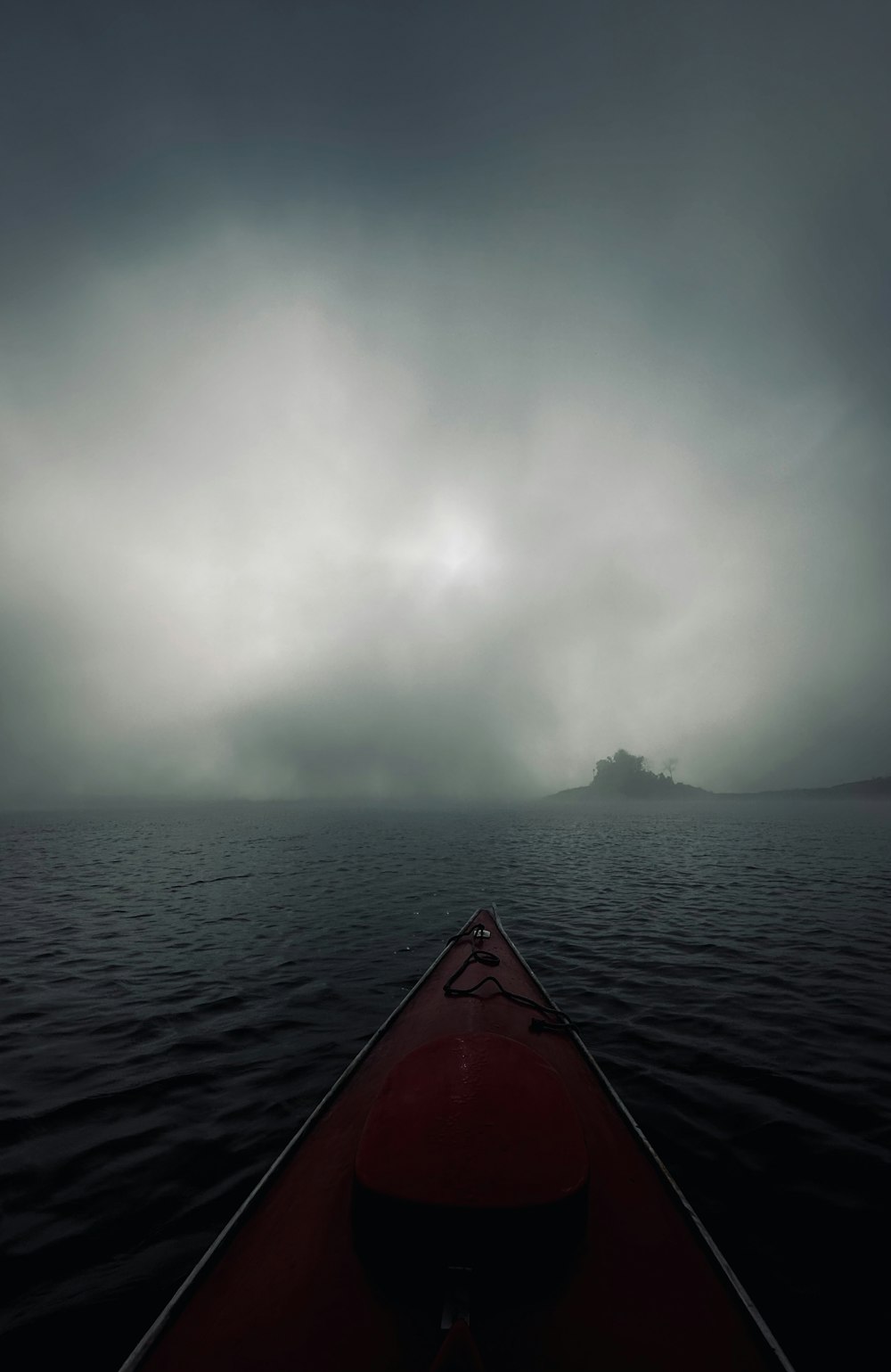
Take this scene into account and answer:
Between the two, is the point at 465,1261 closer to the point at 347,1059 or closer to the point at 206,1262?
the point at 206,1262

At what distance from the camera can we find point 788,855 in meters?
35.6

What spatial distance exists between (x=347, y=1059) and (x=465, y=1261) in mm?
6007

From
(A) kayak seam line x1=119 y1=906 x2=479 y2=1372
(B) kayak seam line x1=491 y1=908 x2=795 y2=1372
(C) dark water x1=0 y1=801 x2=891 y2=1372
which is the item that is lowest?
(C) dark water x1=0 y1=801 x2=891 y2=1372

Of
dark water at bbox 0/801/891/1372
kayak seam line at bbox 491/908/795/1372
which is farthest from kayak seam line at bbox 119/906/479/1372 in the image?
kayak seam line at bbox 491/908/795/1372

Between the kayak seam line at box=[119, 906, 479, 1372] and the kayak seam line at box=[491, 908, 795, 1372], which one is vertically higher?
the kayak seam line at box=[119, 906, 479, 1372]

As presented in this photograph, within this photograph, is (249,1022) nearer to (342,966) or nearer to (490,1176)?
(342,966)

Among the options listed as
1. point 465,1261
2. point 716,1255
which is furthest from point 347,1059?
point 716,1255

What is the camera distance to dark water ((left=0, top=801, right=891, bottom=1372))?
14.7ft

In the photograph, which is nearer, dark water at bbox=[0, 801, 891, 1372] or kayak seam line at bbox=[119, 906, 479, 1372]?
kayak seam line at bbox=[119, 906, 479, 1372]

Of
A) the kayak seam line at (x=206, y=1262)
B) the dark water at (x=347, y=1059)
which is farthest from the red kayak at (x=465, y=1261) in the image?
the dark water at (x=347, y=1059)

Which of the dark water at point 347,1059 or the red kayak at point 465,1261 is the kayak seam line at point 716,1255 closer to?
the red kayak at point 465,1261

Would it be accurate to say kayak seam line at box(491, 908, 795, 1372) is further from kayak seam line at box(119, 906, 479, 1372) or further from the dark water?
Answer: kayak seam line at box(119, 906, 479, 1372)

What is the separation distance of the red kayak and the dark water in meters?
1.50

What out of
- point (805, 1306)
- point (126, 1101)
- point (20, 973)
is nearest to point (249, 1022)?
point (126, 1101)
